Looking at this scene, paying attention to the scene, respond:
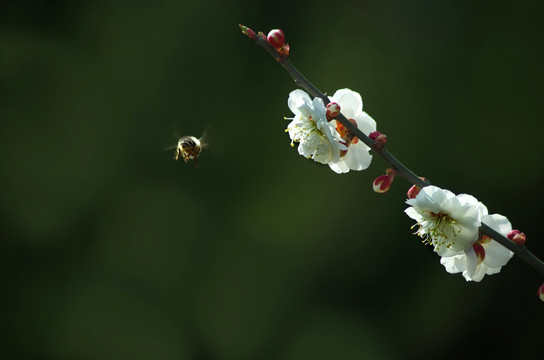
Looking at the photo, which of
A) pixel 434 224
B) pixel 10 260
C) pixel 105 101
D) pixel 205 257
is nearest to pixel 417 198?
pixel 434 224

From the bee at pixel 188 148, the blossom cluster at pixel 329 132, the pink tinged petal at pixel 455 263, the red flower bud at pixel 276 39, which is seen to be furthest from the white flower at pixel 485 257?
the bee at pixel 188 148

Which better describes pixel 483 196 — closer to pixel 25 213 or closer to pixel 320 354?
pixel 320 354

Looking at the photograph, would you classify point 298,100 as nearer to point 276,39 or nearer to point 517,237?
point 276,39

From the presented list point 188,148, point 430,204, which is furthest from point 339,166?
point 188,148

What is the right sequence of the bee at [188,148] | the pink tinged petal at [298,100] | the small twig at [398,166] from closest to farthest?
the small twig at [398,166]
the pink tinged petal at [298,100]
the bee at [188,148]

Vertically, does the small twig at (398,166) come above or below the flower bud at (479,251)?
above

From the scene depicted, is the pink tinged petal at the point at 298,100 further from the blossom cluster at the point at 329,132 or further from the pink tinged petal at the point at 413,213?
the pink tinged petal at the point at 413,213

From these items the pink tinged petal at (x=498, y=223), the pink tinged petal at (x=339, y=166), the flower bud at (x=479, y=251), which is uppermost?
the pink tinged petal at (x=498, y=223)
